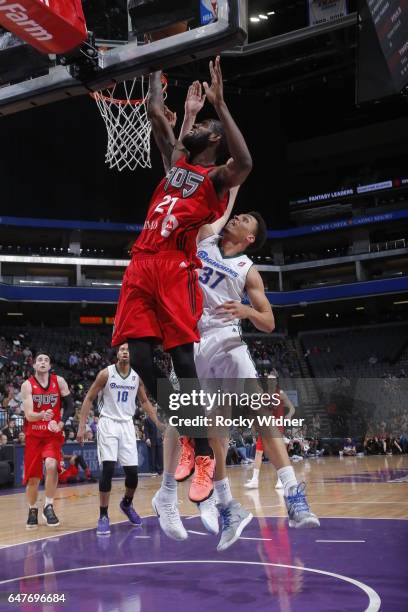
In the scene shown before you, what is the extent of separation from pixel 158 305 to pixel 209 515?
1.38m

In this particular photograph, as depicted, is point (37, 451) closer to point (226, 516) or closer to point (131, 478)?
point (131, 478)

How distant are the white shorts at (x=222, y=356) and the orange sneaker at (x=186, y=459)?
48 centimetres

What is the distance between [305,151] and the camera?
1523 inches

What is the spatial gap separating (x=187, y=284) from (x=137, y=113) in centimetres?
834

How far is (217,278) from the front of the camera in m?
5.04

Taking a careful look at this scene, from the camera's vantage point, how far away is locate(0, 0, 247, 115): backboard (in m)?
4.18

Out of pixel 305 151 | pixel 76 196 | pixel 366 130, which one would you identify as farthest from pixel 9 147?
pixel 366 130

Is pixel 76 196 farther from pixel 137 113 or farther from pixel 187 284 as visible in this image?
pixel 187 284

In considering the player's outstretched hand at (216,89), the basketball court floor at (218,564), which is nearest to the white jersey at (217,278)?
the player's outstretched hand at (216,89)

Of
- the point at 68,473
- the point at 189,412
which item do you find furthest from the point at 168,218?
the point at 68,473

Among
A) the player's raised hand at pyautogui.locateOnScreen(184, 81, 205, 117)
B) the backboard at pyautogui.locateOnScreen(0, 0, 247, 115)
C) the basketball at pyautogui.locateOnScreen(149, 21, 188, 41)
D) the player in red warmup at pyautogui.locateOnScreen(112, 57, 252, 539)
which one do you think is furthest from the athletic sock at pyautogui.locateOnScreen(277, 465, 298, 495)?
the basketball at pyautogui.locateOnScreen(149, 21, 188, 41)

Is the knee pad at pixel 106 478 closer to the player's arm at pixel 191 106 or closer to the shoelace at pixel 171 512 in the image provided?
the shoelace at pixel 171 512

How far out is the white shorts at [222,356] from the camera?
16.3 ft

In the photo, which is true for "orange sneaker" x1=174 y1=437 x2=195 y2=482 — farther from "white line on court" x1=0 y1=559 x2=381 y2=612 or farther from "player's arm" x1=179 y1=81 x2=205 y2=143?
"player's arm" x1=179 y1=81 x2=205 y2=143
